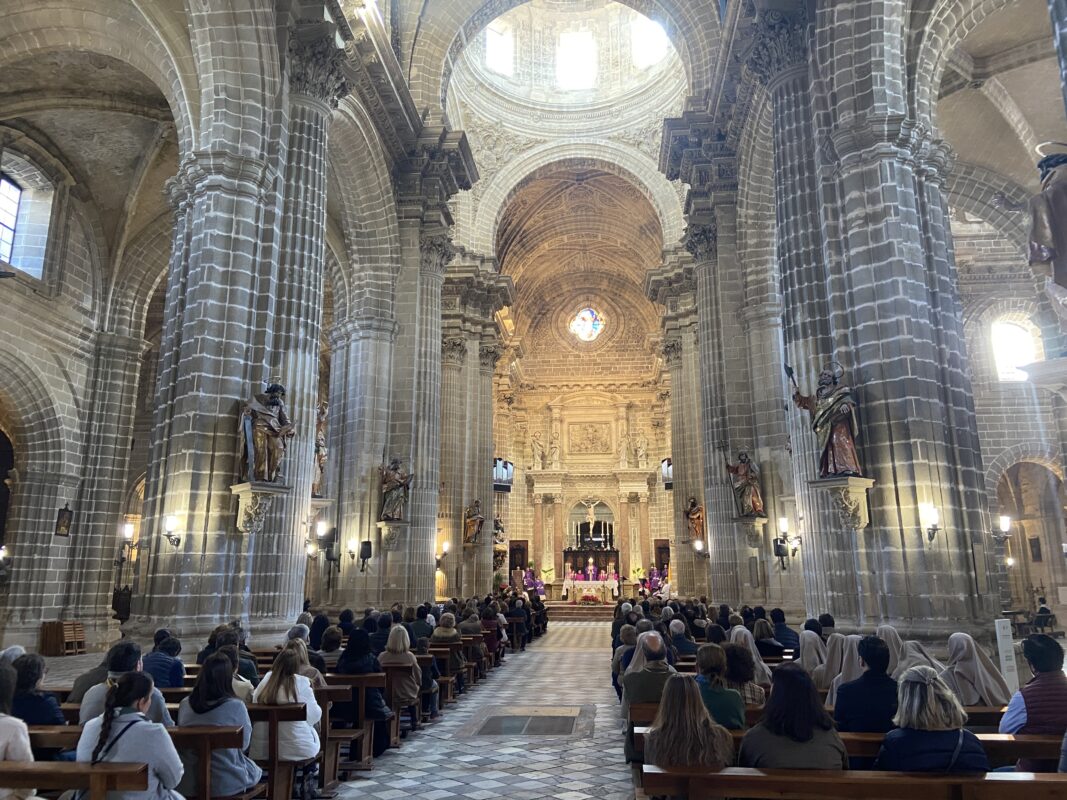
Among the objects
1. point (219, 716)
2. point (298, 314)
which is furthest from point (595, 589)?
point (219, 716)

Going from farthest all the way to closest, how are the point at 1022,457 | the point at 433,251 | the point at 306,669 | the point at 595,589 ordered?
1. the point at 595,589
2. the point at 1022,457
3. the point at 433,251
4. the point at 306,669

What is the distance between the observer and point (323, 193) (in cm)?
1329

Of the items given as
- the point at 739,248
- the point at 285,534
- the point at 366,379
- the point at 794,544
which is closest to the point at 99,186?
the point at 366,379

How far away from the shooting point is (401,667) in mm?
8352

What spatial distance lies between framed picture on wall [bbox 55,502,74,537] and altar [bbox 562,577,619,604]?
924 inches

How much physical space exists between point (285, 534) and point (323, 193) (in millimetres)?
5803

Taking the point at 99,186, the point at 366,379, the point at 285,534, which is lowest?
the point at 285,534

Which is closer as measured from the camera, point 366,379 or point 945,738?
point 945,738

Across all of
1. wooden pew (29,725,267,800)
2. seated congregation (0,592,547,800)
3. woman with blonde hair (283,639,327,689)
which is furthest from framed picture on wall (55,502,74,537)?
wooden pew (29,725,267,800)

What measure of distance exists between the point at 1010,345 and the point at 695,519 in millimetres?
12350

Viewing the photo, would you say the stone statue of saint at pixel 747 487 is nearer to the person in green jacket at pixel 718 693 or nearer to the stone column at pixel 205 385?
the stone column at pixel 205 385

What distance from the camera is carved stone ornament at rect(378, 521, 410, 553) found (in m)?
18.0

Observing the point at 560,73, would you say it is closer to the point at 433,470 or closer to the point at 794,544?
the point at 433,470

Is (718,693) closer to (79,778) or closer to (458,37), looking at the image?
(79,778)
